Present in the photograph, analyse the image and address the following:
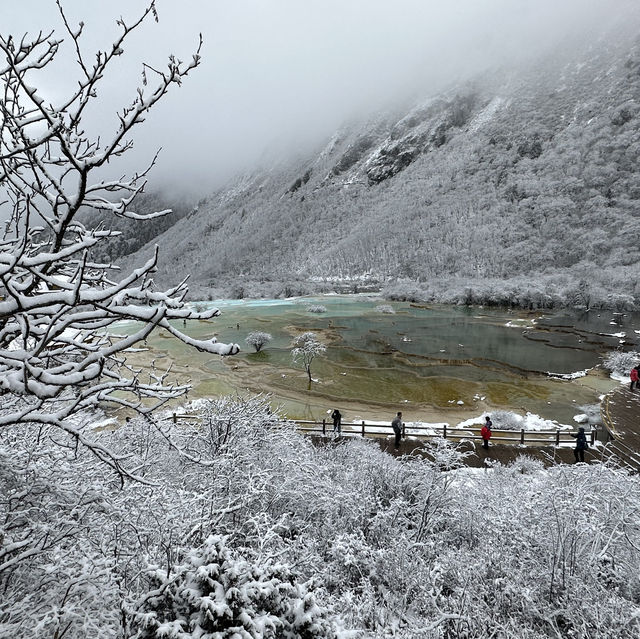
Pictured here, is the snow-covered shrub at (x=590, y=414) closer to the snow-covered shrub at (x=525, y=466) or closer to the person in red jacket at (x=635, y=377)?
the person in red jacket at (x=635, y=377)

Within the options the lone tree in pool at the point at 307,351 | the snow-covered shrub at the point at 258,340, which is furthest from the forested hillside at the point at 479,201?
the snow-covered shrub at the point at 258,340

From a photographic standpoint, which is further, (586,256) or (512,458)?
(586,256)

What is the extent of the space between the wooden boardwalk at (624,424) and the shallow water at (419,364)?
2.29 m

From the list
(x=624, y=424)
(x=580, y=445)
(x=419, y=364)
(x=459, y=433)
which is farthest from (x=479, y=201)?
(x=580, y=445)

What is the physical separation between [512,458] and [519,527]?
21.5ft

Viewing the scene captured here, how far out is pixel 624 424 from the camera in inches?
579

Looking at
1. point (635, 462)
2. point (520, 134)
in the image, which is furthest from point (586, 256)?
point (635, 462)

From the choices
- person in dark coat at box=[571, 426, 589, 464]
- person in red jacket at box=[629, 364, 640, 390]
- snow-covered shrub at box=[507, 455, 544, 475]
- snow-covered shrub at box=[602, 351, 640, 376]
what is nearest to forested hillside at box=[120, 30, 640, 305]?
snow-covered shrub at box=[602, 351, 640, 376]

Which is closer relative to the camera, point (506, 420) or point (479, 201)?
point (506, 420)

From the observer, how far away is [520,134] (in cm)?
12888

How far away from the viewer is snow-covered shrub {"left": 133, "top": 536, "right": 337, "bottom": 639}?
289cm

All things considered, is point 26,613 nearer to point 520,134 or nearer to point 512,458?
point 512,458

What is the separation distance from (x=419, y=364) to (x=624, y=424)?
49.6ft

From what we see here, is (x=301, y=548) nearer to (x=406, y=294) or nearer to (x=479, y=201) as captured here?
(x=406, y=294)
